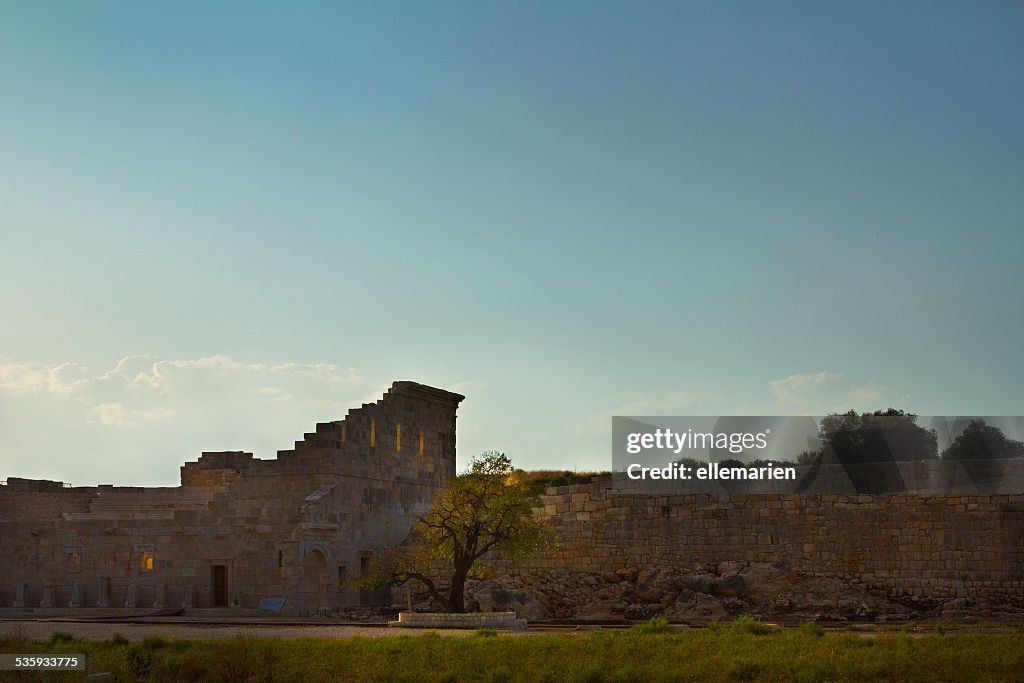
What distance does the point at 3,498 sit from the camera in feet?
141

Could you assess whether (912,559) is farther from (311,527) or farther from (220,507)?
(220,507)

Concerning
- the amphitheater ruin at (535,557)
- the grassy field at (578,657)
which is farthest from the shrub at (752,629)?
the amphitheater ruin at (535,557)

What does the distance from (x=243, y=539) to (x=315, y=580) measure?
8.82 ft

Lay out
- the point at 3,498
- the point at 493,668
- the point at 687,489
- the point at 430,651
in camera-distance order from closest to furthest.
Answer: the point at 493,668 → the point at 430,651 → the point at 687,489 → the point at 3,498

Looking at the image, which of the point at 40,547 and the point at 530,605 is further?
the point at 40,547

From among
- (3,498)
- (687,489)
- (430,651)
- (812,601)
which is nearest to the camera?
(430,651)

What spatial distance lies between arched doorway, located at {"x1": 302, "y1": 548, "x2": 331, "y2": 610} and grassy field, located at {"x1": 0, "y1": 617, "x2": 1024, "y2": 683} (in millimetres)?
Answer: 11942

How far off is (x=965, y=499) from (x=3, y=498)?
110ft

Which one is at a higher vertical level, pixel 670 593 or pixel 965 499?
pixel 965 499

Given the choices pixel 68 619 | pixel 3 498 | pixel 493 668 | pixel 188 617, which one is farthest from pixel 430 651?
pixel 3 498

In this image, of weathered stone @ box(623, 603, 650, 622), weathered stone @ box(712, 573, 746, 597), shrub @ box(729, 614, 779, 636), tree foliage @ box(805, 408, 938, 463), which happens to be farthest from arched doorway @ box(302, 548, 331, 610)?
tree foliage @ box(805, 408, 938, 463)

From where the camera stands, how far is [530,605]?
32.7 m

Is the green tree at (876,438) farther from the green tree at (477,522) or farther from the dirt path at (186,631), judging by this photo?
the dirt path at (186,631)

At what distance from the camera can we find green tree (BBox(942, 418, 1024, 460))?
43.5m
